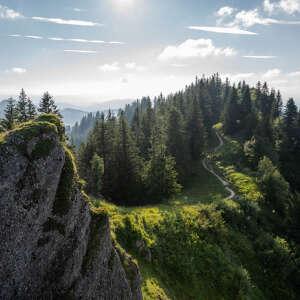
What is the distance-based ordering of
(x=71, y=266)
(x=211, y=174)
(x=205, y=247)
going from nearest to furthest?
(x=71, y=266) < (x=205, y=247) < (x=211, y=174)

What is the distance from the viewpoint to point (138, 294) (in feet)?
37.5

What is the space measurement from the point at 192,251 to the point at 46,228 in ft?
A: 55.3

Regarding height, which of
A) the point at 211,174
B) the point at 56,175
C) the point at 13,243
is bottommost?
the point at 211,174

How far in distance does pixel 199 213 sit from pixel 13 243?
22.0m

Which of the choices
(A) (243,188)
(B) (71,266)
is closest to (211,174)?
(A) (243,188)

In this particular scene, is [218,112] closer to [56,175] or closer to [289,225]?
[289,225]

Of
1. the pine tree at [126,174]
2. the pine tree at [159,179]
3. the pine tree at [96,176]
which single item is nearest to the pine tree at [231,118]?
the pine tree at [126,174]

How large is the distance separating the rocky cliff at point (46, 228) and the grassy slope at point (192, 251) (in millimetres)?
7039

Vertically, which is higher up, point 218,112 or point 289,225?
point 218,112

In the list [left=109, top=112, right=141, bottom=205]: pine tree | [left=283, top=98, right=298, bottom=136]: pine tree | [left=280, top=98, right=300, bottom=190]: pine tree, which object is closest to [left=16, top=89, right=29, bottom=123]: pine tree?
[left=109, top=112, right=141, bottom=205]: pine tree

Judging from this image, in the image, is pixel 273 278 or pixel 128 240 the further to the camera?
pixel 273 278

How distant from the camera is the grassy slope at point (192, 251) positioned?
17016 millimetres

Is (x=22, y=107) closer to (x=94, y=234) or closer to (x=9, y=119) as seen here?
(x=9, y=119)

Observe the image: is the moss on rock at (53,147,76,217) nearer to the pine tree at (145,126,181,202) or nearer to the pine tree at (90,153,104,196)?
the pine tree at (90,153,104,196)
